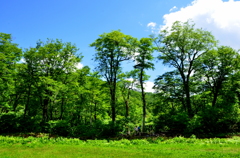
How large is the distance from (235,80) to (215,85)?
103 inches

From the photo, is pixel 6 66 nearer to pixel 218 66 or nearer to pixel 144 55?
pixel 144 55

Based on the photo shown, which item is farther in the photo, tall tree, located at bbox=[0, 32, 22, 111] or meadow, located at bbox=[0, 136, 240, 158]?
tall tree, located at bbox=[0, 32, 22, 111]

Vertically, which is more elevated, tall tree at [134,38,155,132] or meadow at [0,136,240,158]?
tall tree at [134,38,155,132]

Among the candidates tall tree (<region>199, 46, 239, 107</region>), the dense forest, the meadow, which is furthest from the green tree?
tall tree (<region>199, 46, 239, 107</region>)

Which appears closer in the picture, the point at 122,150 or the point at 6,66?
the point at 122,150

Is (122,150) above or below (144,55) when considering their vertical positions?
below

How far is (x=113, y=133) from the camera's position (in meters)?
20.3

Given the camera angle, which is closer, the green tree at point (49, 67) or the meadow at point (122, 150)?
the meadow at point (122, 150)

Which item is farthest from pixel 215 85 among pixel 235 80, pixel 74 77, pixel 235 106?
pixel 74 77

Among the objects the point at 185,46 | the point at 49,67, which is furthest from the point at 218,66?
the point at 49,67

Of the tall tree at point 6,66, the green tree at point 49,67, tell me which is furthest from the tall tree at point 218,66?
the tall tree at point 6,66

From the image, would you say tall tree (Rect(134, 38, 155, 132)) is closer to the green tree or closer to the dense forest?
the dense forest

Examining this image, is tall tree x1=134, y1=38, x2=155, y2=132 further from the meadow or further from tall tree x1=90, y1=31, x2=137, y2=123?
the meadow

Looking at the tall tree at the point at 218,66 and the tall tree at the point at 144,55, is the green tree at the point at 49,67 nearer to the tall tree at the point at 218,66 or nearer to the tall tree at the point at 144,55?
the tall tree at the point at 144,55
